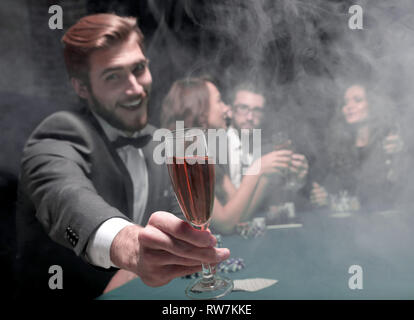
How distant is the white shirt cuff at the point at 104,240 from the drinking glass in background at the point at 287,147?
1178 millimetres

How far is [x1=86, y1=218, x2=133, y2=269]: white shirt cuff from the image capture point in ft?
3.86

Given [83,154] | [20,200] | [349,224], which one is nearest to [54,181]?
[83,154]

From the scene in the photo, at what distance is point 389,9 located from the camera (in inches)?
82.7

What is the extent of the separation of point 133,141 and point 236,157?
62 centimetres

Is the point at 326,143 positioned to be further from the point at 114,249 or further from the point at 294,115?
the point at 114,249

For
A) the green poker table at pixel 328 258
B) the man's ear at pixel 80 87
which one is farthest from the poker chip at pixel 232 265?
the man's ear at pixel 80 87

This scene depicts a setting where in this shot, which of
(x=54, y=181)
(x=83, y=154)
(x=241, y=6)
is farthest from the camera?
(x=241, y=6)

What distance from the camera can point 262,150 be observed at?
2053mm

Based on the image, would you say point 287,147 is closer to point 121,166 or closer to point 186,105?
point 186,105

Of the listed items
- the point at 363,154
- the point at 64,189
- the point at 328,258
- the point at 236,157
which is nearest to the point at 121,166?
the point at 64,189

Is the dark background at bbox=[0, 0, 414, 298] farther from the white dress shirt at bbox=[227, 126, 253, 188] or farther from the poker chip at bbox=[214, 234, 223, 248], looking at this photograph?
the poker chip at bbox=[214, 234, 223, 248]

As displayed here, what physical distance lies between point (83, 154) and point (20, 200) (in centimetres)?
45

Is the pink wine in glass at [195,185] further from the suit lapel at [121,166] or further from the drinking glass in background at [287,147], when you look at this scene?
the drinking glass in background at [287,147]

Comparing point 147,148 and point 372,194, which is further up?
point 147,148
